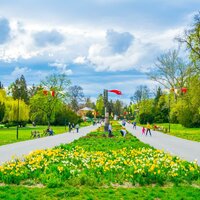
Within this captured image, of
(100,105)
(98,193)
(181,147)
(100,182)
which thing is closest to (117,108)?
(100,105)

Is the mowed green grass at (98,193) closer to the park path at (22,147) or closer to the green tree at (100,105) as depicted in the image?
the park path at (22,147)

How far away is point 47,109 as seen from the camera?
6794 cm

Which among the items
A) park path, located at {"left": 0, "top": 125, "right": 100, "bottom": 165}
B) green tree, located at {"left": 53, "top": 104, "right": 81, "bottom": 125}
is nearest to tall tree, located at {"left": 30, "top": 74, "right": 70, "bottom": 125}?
green tree, located at {"left": 53, "top": 104, "right": 81, "bottom": 125}

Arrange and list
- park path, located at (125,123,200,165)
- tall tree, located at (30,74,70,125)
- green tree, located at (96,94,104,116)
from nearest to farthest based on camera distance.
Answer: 1. park path, located at (125,123,200,165)
2. tall tree, located at (30,74,70,125)
3. green tree, located at (96,94,104,116)

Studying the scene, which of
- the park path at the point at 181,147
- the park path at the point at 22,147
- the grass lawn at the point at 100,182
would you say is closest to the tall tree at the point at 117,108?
the park path at the point at 181,147

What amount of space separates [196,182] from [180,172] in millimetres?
626

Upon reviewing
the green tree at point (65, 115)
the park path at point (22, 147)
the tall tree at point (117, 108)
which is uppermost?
the tall tree at point (117, 108)

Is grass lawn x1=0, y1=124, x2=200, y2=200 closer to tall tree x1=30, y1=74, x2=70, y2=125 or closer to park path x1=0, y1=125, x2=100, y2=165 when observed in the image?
park path x1=0, y1=125, x2=100, y2=165

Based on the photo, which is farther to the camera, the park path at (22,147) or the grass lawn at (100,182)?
the park path at (22,147)

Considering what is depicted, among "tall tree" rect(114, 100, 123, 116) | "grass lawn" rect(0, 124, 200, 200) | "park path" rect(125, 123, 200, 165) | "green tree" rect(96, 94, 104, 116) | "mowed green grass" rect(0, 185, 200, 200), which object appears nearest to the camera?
"mowed green grass" rect(0, 185, 200, 200)

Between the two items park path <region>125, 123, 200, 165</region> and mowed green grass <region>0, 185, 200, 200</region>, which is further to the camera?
park path <region>125, 123, 200, 165</region>

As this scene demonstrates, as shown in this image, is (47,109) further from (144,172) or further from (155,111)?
(144,172)

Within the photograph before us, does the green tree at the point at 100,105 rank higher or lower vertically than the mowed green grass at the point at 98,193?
higher

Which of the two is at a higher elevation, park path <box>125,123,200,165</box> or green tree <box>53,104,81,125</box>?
green tree <box>53,104,81,125</box>
